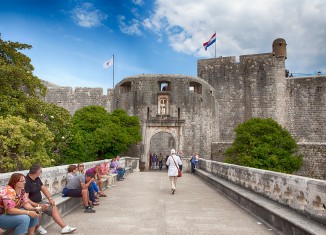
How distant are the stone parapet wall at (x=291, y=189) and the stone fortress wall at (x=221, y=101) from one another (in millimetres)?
14851

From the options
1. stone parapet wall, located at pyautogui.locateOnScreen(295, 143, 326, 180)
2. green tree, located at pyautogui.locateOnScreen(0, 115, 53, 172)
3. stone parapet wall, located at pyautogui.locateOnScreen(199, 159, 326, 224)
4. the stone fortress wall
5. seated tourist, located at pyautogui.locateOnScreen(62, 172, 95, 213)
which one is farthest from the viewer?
the stone fortress wall

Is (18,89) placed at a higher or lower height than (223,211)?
higher

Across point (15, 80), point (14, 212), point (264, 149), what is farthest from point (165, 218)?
point (264, 149)

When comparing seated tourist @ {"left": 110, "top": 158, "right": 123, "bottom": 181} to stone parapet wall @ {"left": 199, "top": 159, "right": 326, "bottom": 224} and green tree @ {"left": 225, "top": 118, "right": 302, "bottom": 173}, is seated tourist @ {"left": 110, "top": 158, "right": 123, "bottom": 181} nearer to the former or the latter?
stone parapet wall @ {"left": 199, "top": 159, "right": 326, "bottom": 224}

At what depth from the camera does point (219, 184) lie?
32.6 feet

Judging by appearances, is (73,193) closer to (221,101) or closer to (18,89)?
(18,89)

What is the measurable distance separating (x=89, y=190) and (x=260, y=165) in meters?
16.4

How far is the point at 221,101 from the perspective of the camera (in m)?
30.8

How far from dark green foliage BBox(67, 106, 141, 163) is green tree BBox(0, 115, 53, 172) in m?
6.25

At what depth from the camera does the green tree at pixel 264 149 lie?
2102 cm

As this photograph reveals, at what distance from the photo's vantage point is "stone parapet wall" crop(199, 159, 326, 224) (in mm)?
4309

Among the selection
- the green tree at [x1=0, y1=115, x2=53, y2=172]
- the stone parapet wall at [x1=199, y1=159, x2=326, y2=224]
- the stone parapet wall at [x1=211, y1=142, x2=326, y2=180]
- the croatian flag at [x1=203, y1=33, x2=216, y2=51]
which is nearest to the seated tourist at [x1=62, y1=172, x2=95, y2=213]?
the stone parapet wall at [x1=199, y1=159, x2=326, y2=224]

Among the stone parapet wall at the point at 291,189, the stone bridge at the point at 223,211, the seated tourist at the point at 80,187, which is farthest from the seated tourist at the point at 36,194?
the stone parapet wall at the point at 291,189

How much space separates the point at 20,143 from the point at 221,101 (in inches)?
862
